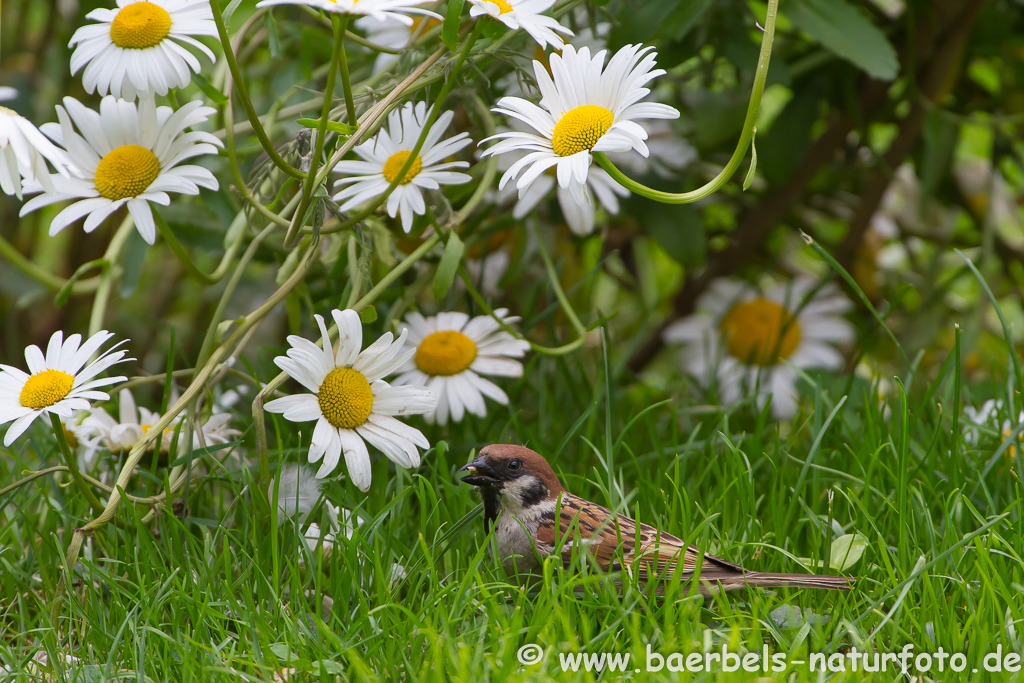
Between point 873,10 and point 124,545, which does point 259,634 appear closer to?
point 124,545

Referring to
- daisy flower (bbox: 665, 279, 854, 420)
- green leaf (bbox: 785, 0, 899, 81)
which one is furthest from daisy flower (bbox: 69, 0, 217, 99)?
daisy flower (bbox: 665, 279, 854, 420)

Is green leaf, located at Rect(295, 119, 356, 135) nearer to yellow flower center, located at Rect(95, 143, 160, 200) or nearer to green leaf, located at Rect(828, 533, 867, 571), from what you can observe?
yellow flower center, located at Rect(95, 143, 160, 200)

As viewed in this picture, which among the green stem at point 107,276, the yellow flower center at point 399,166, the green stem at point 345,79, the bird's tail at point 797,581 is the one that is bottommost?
the bird's tail at point 797,581

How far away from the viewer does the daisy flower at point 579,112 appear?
1372 millimetres

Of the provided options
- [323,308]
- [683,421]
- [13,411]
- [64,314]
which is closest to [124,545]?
[13,411]

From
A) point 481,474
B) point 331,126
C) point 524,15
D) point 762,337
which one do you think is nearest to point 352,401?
point 481,474

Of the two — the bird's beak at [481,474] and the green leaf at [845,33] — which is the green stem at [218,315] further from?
the green leaf at [845,33]

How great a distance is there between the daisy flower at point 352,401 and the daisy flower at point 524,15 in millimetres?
539

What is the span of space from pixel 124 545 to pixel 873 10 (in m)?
2.33

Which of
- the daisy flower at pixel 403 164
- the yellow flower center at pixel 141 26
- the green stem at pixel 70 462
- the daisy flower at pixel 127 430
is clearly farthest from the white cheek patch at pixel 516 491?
the yellow flower center at pixel 141 26

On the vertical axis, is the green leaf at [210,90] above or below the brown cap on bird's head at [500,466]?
above

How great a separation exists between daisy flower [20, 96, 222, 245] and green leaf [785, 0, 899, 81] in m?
1.25

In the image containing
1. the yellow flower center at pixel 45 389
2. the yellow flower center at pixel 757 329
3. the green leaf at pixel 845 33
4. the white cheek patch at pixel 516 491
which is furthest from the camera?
the yellow flower center at pixel 757 329

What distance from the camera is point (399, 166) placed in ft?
5.66
